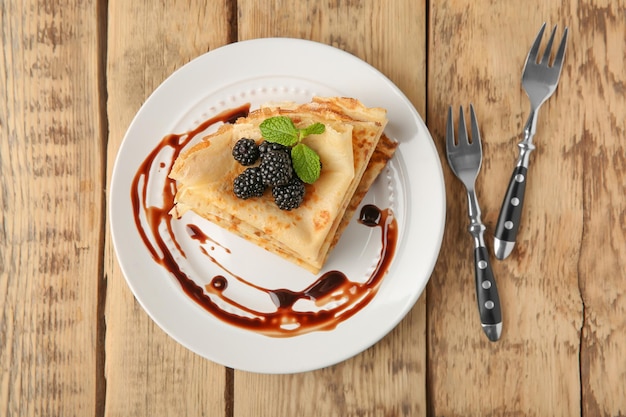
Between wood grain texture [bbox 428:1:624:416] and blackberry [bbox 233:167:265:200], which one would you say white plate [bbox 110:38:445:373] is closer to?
wood grain texture [bbox 428:1:624:416]

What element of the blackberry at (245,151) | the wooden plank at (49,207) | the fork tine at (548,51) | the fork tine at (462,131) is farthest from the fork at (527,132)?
the wooden plank at (49,207)

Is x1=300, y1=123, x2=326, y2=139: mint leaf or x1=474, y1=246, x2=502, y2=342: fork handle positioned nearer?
x1=300, y1=123, x2=326, y2=139: mint leaf

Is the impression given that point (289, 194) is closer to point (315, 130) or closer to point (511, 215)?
point (315, 130)

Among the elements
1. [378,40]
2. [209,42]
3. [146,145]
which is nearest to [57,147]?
[146,145]

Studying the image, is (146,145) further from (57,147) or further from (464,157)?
(464,157)

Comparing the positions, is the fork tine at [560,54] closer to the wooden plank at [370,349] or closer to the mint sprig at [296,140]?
the wooden plank at [370,349]

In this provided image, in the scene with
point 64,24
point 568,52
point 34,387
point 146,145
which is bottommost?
point 34,387

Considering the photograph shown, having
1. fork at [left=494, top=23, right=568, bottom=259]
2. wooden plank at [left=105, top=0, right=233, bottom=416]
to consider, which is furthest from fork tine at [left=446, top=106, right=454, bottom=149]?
wooden plank at [left=105, top=0, right=233, bottom=416]
